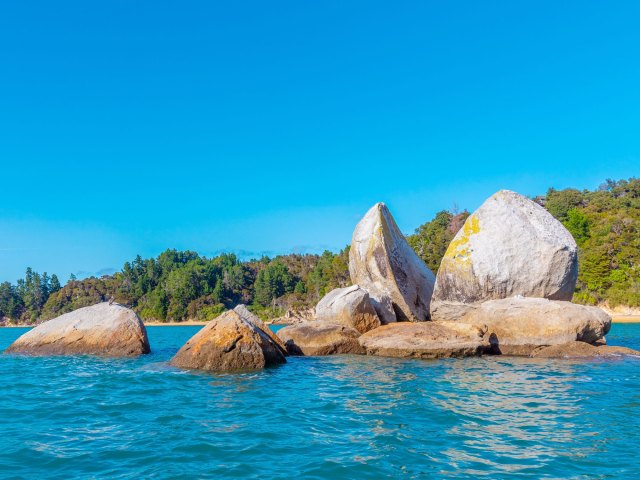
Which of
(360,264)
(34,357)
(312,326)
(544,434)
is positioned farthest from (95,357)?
(544,434)

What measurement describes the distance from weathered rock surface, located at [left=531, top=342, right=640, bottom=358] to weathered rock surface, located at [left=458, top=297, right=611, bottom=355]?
12.1 inches

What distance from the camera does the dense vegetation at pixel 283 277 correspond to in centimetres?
5396

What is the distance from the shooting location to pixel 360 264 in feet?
75.9

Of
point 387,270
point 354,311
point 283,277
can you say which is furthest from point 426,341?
point 283,277

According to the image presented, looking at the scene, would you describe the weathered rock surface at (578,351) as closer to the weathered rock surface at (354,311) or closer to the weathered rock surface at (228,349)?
the weathered rock surface at (354,311)

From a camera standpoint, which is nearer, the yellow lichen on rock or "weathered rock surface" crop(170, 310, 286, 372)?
"weathered rock surface" crop(170, 310, 286, 372)

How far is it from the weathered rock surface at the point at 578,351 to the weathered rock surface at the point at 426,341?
1857mm

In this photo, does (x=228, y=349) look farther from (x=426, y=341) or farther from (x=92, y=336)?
(x=92, y=336)

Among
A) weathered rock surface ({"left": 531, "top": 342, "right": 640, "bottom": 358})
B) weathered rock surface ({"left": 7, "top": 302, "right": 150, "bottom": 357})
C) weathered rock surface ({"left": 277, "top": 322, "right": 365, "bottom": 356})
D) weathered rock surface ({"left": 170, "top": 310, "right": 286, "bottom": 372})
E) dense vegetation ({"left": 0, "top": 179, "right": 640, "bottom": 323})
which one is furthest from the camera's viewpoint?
dense vegetation ({"left": 0, "top": 179, "right": 640, "bottom": 323})

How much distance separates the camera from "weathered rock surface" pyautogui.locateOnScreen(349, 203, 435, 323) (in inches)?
876

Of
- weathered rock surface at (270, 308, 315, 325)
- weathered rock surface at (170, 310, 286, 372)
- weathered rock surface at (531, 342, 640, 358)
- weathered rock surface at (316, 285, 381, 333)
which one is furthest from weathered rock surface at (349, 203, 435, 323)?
weathered rock surface at (270, 308, 315, 325)

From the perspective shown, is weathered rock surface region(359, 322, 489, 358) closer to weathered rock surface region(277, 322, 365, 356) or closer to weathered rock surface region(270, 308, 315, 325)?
weathered rock surface region(277, 322, 365, 356)

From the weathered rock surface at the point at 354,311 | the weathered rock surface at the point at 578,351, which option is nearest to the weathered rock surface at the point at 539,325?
the weathered rock surface at the point at 578,351

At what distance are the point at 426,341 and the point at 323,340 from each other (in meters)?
3.99
